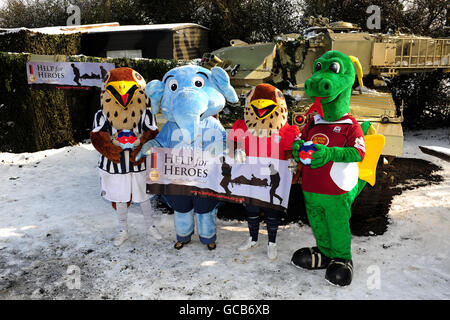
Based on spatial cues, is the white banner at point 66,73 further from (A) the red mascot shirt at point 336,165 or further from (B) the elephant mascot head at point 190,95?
(A) the red mascot shirt at point 336,165

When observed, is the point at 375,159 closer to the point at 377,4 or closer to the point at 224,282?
the point at 224,282

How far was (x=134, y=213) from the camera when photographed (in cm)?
483

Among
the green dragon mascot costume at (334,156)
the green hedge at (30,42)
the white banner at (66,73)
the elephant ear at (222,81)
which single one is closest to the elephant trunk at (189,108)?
the elephant ear at (222,81)

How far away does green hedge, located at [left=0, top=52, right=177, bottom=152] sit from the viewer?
24.7ft

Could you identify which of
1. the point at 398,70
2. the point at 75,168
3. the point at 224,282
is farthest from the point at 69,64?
the point at 398,70

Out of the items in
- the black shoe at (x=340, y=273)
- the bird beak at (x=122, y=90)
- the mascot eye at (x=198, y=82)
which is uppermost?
the mascot eye at (x=198, y=82)

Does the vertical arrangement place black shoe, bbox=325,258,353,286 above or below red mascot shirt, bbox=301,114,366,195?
below

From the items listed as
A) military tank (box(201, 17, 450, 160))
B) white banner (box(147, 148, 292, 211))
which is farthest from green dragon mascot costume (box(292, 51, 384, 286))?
military tank (box(201, 17, 450, 160))

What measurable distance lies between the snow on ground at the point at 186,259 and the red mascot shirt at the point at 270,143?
109 centimetres

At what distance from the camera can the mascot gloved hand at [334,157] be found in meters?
2.91

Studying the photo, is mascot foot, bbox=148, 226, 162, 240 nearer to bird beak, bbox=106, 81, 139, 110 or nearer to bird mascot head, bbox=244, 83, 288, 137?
bird beak, bbox=106, 81, 139, 110

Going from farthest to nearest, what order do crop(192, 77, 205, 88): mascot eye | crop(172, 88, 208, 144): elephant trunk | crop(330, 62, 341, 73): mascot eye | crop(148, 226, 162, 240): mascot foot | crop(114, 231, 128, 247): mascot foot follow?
crop(148, 226, 162, 240): mascot foot < crop(114, 231, 128, 247): mascot foot < crop(192, 77, 205, 88): mascot eye < crop(172, 88, 208, 144): elephant trunk < crop(330, 62, 341, 73): mascot eye

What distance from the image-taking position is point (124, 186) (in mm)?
3740

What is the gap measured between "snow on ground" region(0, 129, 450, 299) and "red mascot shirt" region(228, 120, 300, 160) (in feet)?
3.56
